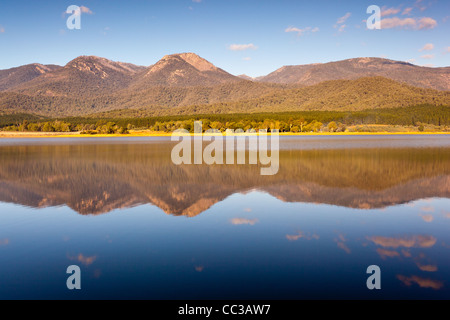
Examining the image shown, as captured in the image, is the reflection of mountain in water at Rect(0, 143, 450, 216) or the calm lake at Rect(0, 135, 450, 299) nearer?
the calm lake at Rect(0, 135, 450, 299)

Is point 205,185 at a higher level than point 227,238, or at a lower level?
higher

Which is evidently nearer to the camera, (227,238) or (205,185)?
(227,238)

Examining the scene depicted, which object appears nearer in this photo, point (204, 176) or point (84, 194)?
point (84, 194)

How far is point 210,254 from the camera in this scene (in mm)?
12289

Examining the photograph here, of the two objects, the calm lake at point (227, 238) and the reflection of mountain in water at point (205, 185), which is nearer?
the calm lake at point (227, 238)

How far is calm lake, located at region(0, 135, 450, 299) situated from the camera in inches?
384

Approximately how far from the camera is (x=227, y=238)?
14164 mm

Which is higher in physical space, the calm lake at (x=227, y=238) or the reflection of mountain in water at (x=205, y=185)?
the reflection of mountain in water at (x=205, y=185)

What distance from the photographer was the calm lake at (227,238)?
9766mm
